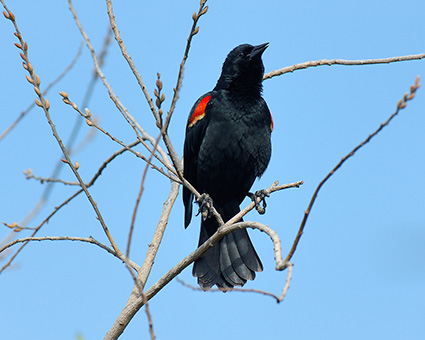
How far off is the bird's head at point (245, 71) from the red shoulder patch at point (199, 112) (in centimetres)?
22

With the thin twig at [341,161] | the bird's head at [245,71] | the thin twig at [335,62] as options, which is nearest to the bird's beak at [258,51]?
the bird's head at [245,71]

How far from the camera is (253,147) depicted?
404cm

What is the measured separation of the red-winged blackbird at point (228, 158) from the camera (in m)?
4.04

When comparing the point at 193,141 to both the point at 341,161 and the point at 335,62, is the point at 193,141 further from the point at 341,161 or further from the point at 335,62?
the point at 341,161

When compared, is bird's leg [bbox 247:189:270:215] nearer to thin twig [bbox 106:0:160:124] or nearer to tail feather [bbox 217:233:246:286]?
tail feather [bbox 217:233:246:286]

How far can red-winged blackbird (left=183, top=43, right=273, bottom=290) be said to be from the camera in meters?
4.04

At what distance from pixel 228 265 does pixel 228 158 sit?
31.8 inches

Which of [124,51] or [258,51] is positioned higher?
[258,51]

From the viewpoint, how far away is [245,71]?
4.42 meters

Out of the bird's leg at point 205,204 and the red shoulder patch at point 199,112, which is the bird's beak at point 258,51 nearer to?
the red shoulder patch at point 199,112

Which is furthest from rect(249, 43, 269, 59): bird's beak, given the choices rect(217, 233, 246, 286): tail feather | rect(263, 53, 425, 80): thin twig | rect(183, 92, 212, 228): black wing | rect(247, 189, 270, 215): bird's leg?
rect(217, 233, 246, 286): tail feather

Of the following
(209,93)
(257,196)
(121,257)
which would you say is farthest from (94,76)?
(209,93)

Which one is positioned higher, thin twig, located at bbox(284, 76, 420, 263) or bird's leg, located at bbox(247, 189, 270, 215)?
bird's leg, located at bbox(247, 189, 270, 215)

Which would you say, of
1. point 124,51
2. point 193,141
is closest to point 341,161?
point 124,51
